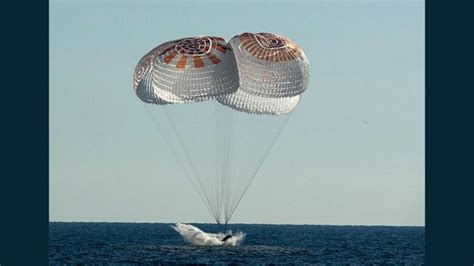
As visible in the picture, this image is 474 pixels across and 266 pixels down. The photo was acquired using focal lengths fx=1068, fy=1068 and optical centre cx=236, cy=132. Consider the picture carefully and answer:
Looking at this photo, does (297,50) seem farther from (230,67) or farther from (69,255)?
(69,255)

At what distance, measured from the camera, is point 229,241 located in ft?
172

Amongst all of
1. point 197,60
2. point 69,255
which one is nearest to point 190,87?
point 197,60

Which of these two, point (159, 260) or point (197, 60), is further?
point (159, 260)

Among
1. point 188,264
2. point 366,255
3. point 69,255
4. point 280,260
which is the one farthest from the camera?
point 366,255

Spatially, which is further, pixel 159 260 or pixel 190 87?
pixel 159 260

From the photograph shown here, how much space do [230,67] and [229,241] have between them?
1317 centimetres

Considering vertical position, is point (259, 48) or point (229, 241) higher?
point (259, 48)

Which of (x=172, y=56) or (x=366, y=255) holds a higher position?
(x=172, y=56)

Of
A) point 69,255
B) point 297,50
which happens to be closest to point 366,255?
point 69,255

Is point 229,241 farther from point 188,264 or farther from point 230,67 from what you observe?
point 230,67

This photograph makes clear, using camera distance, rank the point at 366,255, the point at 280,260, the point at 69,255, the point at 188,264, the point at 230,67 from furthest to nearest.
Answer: the point at 366,255, the point at 69,255, the point at 280,260, the point at 188,264, the point at 230,67

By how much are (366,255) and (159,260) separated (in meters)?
17.5

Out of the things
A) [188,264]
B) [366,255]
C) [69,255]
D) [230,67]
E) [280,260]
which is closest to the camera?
[230,67]

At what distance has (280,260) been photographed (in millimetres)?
49594
